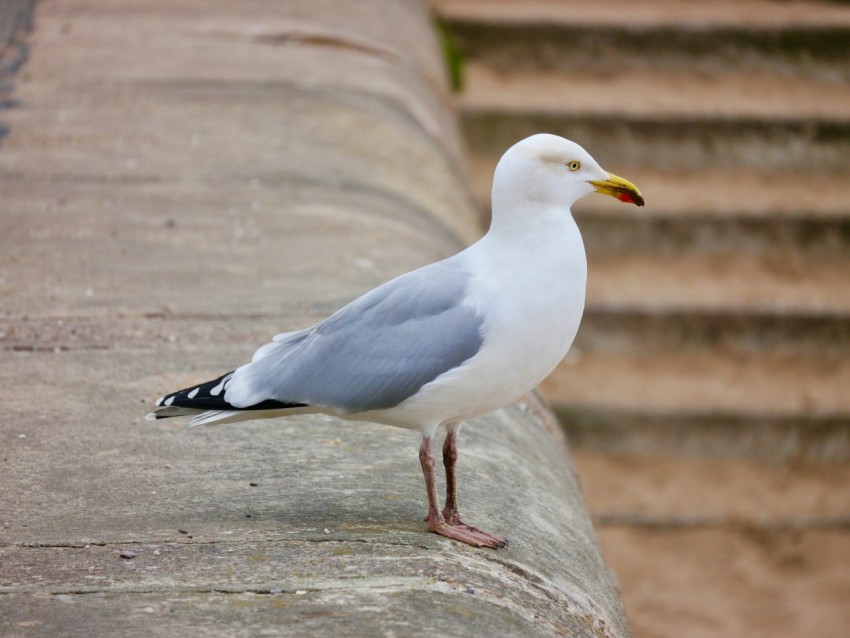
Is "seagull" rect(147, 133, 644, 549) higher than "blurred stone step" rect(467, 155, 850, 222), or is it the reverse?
"seagull" rect(147, 133, 644, 549)

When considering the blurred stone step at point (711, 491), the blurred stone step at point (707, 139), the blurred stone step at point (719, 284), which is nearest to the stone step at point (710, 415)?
the blurred stone step at point (711, 491)

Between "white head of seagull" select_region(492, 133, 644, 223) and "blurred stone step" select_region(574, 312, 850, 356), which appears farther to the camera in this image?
"blurred stone step" select_region(574, 312, 850, 356)

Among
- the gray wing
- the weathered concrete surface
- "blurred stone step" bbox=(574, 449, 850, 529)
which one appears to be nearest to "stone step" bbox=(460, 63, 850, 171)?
the weathered concrete surface

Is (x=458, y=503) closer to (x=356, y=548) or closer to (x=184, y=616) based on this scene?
(x=356, y=548)

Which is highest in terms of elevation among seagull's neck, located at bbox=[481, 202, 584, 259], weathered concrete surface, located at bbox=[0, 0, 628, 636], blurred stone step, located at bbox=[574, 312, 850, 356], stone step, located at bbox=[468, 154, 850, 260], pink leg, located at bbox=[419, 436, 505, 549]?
seagull's neck, located at bbox=[481, 202, 584, 259]

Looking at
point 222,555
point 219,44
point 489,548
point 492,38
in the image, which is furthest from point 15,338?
point 492,38

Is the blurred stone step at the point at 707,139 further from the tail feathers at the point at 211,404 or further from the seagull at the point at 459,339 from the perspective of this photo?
the tail feathers at the point at 211,404

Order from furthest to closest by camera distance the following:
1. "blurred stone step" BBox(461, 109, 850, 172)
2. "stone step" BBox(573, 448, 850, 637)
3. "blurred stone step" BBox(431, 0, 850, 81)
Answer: "blurred stone step" BBox(431, 0, 850, 81) → "blurred stone step" BBox(461, 109, 850, 172) → "stone step" BBox(573, 448, 850, 637)

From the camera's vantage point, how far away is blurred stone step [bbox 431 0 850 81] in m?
8.39

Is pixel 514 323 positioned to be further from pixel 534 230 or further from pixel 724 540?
pixel 724 540

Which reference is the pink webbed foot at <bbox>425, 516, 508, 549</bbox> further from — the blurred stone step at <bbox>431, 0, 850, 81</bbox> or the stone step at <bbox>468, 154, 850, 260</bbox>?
the blurred stone step at <bbox>431, 0, 850, 81</bbox>

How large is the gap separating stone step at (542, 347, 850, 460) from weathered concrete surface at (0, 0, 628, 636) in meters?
1.20

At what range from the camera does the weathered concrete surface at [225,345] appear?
217 cm

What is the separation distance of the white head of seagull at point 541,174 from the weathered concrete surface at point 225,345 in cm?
63
